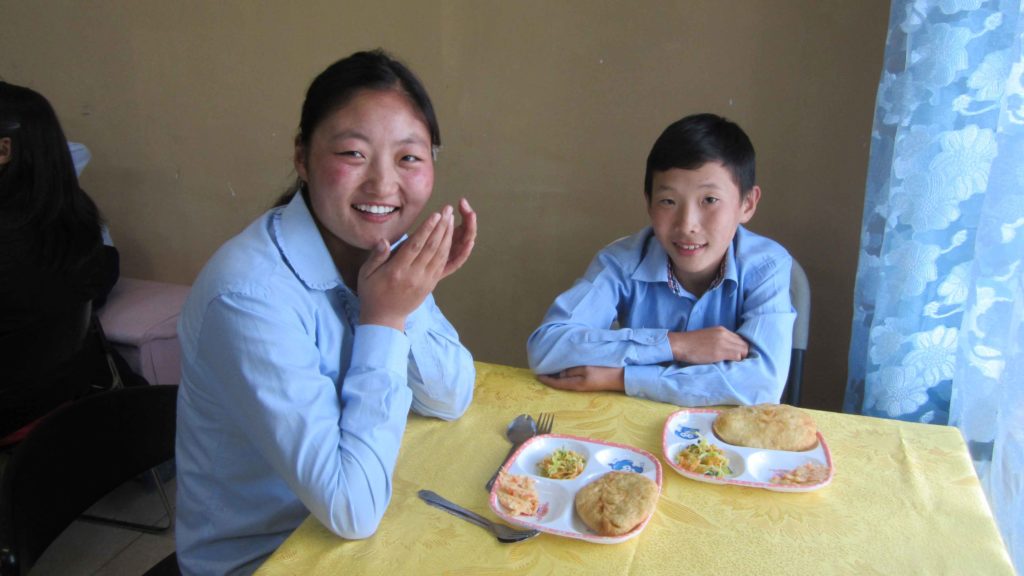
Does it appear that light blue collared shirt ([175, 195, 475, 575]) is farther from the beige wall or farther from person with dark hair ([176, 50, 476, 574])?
the beige wall

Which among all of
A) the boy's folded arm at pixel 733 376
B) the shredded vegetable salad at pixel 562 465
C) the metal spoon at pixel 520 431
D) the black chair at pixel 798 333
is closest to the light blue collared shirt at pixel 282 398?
the metal spoon at pixel 520 431

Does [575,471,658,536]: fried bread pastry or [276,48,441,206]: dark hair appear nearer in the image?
[575,471,658,536]: fried bread pastry

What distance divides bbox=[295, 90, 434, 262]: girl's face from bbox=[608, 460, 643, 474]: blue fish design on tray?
508mm

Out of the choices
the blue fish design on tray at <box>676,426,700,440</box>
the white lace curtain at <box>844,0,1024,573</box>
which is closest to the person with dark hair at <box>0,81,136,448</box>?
the blue fish design on tray at <box>676,426,700,440</box>

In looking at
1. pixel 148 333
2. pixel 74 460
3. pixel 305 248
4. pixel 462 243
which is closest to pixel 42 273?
pixel 148 333

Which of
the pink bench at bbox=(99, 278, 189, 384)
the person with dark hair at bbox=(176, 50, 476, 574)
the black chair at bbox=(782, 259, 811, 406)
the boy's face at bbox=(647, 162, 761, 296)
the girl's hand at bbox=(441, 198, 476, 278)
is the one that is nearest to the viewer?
the person with dark hair at bbox=(176, 50, 476, 574)

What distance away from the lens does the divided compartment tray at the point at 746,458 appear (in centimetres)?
97

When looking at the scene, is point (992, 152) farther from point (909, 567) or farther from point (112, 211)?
point (112, 211)

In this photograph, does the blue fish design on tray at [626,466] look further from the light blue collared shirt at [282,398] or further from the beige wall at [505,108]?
the beige wall at [505,108]

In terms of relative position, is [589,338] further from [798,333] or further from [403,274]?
[798,333]

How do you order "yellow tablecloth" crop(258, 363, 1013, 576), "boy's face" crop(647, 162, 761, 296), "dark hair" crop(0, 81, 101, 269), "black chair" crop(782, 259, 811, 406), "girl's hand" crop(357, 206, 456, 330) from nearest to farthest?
"yellow tablecloth" crop(258, 363, 1013, 576) → "girl's hand" crop(357, 206, 456, 330) → "boy's face" crop(647, 162, 761, 296) → "black chair" crop(782, 259, 811, 406) → "dark hair" crop(0, 81, 101, 269)

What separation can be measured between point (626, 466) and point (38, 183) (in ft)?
6.72

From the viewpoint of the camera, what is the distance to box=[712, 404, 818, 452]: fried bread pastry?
106cm

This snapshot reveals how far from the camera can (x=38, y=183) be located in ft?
7.02
